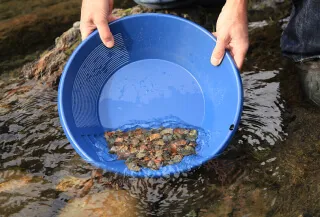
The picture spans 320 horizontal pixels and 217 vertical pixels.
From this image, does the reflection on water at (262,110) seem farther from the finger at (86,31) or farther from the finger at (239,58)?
the finger at (86,31)

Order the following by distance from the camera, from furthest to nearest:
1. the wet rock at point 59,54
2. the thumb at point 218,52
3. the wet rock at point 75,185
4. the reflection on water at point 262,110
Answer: the wet rock at point 59,54
the reflection on water at point 262,110
the wet rock at point 75,185
the thumb at point 218,52

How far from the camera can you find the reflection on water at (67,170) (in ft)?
6.63

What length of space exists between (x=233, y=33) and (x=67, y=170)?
1.09 meters

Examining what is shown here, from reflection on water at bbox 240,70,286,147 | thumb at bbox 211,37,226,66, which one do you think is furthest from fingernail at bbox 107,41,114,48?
reflection on water at bbox 240,70,286,147

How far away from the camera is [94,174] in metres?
2.16

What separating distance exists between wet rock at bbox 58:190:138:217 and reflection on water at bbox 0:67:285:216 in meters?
0.01

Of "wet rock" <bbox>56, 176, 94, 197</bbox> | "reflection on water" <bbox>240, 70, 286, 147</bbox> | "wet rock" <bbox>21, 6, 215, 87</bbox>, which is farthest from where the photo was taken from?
"wet rock" <bbox>21, 6, 215, 87</bbox>

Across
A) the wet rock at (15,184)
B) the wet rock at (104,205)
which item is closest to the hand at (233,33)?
the wet rock at (104,205)

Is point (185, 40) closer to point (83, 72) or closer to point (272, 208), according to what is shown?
point (83, 72)

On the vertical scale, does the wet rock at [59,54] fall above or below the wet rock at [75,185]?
above

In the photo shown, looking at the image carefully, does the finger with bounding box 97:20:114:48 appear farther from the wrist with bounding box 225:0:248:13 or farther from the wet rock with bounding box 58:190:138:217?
the wet rock with bounding box 58:190:138:217

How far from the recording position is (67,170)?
2199mm

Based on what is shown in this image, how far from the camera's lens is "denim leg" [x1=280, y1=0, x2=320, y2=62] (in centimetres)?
232

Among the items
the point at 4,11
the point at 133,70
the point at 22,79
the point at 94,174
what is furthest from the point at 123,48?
the point at 4,11
